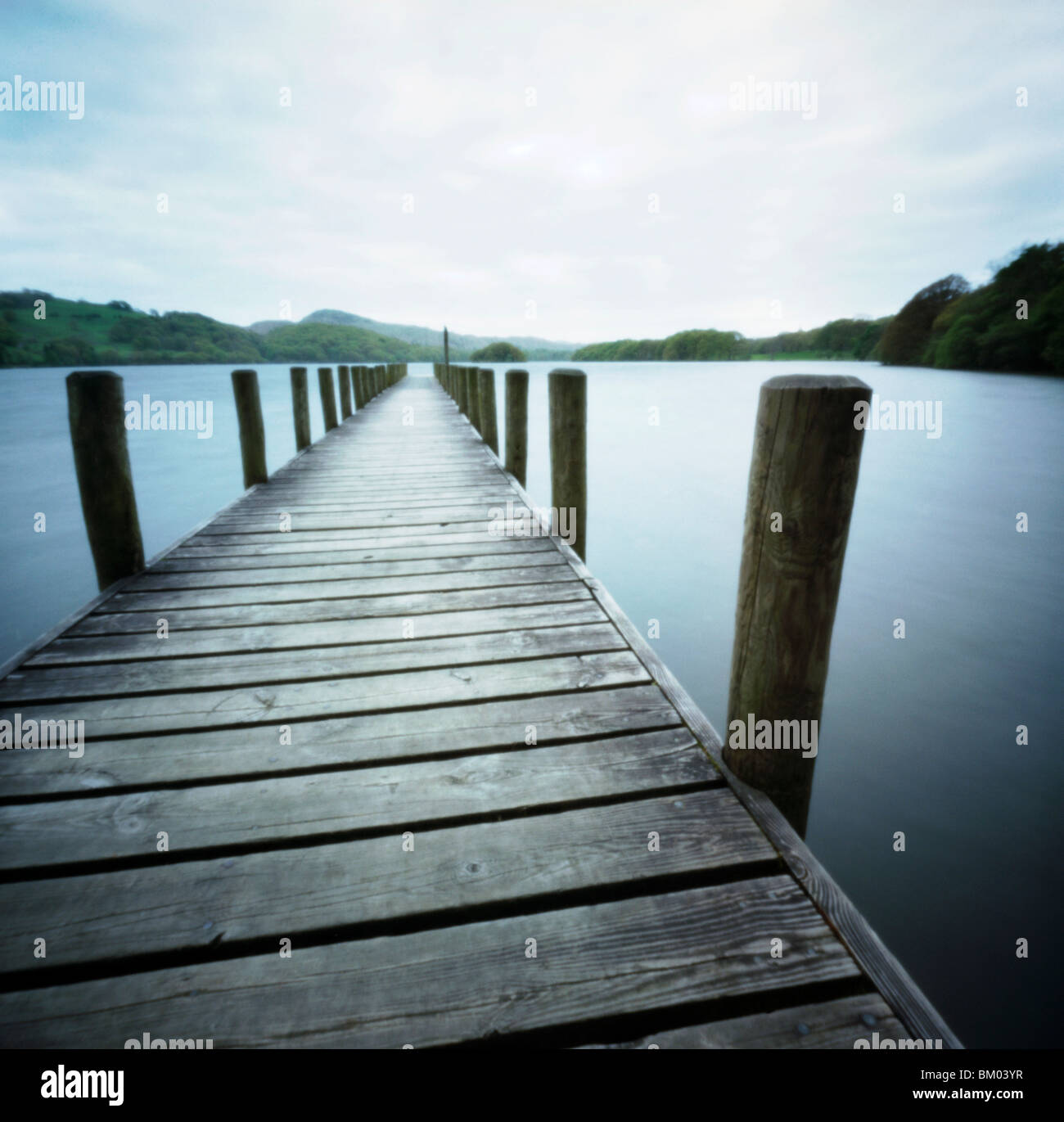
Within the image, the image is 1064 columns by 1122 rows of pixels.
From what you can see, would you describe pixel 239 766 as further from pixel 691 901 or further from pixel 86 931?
pixel 691 901

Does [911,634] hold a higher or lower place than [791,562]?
lower

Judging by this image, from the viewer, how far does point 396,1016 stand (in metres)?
1.09

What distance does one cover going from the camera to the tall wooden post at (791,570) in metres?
1.37

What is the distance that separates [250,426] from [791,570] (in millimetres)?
5251

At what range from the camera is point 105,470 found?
3018 millimetres

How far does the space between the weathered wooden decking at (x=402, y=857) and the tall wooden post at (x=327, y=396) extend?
7943 mm

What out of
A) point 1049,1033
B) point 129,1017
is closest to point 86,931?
point 129,1017

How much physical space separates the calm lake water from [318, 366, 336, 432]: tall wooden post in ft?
11.6

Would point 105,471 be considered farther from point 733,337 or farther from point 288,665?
point 733,337

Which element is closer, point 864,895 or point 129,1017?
point 129,1017

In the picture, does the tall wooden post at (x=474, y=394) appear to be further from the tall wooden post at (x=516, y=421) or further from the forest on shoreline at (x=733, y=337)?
the forest on shoreline at (x=733, y=337)

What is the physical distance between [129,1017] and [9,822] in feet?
2.62

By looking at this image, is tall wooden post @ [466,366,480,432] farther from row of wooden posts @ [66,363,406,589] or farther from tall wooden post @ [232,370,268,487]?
row of wooden posts @ [66,363,406,589]

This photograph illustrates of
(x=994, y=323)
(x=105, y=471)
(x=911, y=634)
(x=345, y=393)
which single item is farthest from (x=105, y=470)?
(x=994, y=323)
